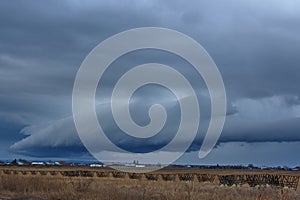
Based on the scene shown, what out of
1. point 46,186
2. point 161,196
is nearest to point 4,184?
point 46,186

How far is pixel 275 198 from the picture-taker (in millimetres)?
23391

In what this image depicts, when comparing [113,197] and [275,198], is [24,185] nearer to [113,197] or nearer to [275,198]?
[113,197]

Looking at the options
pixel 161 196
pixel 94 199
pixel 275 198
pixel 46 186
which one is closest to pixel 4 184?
pixel 46 186

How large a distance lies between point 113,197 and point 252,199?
7882 millimetres

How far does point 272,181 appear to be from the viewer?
5316 cm

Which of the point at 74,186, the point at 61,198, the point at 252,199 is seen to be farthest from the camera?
the point at 74,186

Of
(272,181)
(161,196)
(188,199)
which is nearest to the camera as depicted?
(188,199)

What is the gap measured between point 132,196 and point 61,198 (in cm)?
476

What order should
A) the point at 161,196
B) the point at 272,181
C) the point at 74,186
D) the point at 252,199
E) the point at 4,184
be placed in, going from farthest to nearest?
1. the point at 272,181
2. the point at 4,184
3. the point at 74,186
4. the point at 161,196
5. the point at 252,199

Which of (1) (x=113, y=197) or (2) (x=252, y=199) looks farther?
(1) (x=113, y=197)

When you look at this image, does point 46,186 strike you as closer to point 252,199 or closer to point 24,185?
point 24,185

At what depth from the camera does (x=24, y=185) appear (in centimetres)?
3556

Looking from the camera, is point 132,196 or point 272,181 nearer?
point 132,196

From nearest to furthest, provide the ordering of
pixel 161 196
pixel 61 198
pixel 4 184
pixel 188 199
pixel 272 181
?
pixel 188 199
pixel 161 196
pixel 61 198
pixel 4 184
pixel 272 181
